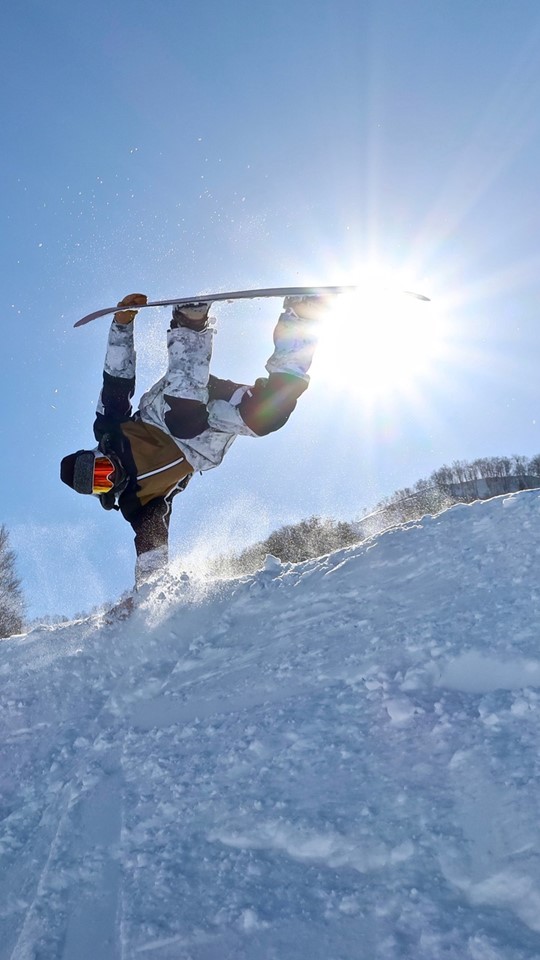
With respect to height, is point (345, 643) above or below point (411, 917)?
above

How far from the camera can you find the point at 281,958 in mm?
1729

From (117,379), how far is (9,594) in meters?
25.8

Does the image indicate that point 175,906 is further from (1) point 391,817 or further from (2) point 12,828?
(2) point 12,828

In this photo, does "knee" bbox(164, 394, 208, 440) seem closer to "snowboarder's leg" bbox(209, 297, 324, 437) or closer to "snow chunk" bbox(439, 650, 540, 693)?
"snowboarder's leg" bbox(209, 297, 324, 437)

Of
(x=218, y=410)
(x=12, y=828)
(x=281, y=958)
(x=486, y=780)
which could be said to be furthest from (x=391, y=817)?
(x=218, y=410)

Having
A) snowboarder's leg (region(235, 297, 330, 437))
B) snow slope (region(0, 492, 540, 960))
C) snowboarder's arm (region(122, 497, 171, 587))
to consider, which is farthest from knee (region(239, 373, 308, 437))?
snow slope (region(0, 492, 540, 960))

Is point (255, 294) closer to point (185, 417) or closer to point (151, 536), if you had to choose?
point (185, 417)

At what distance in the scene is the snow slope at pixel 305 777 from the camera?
1.80 metres

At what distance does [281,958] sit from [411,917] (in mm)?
380

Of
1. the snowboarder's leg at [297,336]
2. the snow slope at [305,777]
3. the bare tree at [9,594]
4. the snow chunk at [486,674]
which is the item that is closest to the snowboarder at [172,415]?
the snowboarder's leg at [297,336]

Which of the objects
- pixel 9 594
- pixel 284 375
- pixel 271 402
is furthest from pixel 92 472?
pixel 9 594

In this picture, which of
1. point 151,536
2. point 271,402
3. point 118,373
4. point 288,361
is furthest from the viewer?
point 151,536

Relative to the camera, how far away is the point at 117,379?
6059mm

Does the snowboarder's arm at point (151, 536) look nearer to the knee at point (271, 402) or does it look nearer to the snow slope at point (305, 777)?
the knee at point (271, 402)
